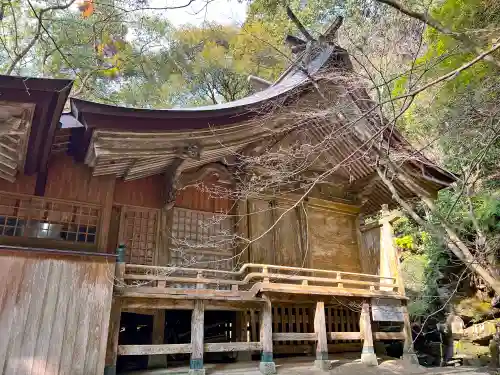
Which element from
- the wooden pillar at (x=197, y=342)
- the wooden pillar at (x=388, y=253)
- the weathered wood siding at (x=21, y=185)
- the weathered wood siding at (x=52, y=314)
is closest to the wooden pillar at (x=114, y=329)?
the weathered wood siding at (x=52, y=314)

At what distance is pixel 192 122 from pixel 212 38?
1633cm

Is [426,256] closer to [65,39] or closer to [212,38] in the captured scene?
[212,38]

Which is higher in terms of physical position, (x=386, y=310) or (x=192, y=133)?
(x=192, y=133)

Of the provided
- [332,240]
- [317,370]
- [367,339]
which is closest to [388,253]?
[332,240]

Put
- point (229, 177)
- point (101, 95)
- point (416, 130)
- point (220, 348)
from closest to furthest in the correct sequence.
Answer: point (220, 348)
point (229, 177)
point (416, 130)
point (101, 95)

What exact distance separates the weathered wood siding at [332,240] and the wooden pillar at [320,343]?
2.22 m

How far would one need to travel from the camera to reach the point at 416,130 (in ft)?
42.9

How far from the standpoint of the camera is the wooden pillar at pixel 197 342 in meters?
5.26

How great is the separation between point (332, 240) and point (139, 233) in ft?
16.3

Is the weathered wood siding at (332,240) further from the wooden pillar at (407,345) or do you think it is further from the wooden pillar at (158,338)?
the wooden pillar at (158,338)

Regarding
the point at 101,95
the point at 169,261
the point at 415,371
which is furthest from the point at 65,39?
the point at 415,371

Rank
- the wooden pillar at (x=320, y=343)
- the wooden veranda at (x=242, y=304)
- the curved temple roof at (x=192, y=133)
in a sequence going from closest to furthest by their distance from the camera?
the wooden veranda at (x=242, y=304) < the curved temple roof at (x=192, y=133) < the wooden pillar at (x=320, y=343)

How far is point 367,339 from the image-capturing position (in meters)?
7.03

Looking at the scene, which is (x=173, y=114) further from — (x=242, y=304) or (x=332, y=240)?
(x=332, y=240)
